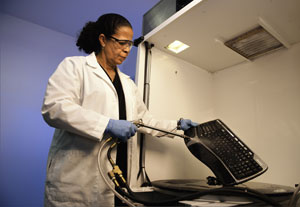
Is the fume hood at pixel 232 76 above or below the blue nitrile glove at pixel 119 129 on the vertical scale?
above

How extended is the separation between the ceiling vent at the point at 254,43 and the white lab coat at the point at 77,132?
696 mm

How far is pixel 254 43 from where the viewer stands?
106 centimetres

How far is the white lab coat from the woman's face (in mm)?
111

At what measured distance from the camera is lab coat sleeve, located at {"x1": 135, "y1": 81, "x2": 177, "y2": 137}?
954 mm

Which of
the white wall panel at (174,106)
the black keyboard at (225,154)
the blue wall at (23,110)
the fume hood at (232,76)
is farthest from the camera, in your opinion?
the blue wall at (23,110)

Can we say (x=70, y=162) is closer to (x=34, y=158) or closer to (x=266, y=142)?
(x=266, y=142)

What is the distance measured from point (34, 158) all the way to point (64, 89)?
131cm

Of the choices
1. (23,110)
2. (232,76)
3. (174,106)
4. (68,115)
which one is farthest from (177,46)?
(23,110)

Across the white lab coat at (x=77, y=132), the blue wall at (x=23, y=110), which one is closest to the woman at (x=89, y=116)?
the white lab coat at (x=77, y=132)

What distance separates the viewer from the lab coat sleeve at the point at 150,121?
37.6 inches

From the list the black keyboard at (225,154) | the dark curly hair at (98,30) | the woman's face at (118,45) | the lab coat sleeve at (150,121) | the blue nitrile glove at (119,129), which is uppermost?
the dark curly hair at (98,30)

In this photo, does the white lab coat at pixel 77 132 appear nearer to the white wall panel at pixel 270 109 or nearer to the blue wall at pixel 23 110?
the white wall panel at pixel 270 109

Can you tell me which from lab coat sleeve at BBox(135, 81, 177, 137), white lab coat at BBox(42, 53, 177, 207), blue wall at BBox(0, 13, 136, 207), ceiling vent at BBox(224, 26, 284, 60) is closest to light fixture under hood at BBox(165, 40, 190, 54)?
ceiling vent at BBox(224, 26, 284, 60)

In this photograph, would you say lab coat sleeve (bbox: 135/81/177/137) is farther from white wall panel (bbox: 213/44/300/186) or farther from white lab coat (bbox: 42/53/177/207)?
white wall panel (bbox: 213/44/300/186)
